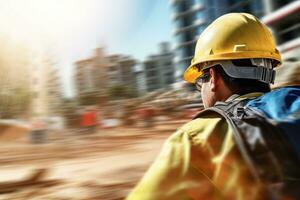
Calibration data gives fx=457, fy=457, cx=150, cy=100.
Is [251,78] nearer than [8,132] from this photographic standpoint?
Yes

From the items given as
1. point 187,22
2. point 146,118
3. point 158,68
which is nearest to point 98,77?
point 146,118

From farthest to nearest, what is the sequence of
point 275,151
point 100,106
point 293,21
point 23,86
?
point 293,21 < point 100,106 < point 23,86 < point 275,151

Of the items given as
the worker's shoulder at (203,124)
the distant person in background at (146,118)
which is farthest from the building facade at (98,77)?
the worker's shoulder at (203,124)

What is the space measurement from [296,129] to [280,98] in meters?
0.11

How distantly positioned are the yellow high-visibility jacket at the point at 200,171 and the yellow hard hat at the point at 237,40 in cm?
39

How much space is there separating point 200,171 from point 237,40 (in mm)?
517

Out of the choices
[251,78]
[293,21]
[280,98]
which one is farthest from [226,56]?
[293,21]

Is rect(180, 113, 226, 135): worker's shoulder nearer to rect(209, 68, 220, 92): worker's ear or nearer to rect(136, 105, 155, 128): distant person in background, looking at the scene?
rect(209, 68, 220, 92): worker's ear

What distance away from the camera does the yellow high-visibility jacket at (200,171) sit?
1.04 m

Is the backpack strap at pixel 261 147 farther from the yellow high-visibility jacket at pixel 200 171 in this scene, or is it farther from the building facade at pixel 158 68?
the building facade at pixel 158 68

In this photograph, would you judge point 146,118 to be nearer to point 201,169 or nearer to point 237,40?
point 237,40

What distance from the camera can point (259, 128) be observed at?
1040mm

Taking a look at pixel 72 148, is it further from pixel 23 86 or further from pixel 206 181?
pixel 23 86

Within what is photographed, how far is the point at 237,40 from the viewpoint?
1.40 meters
